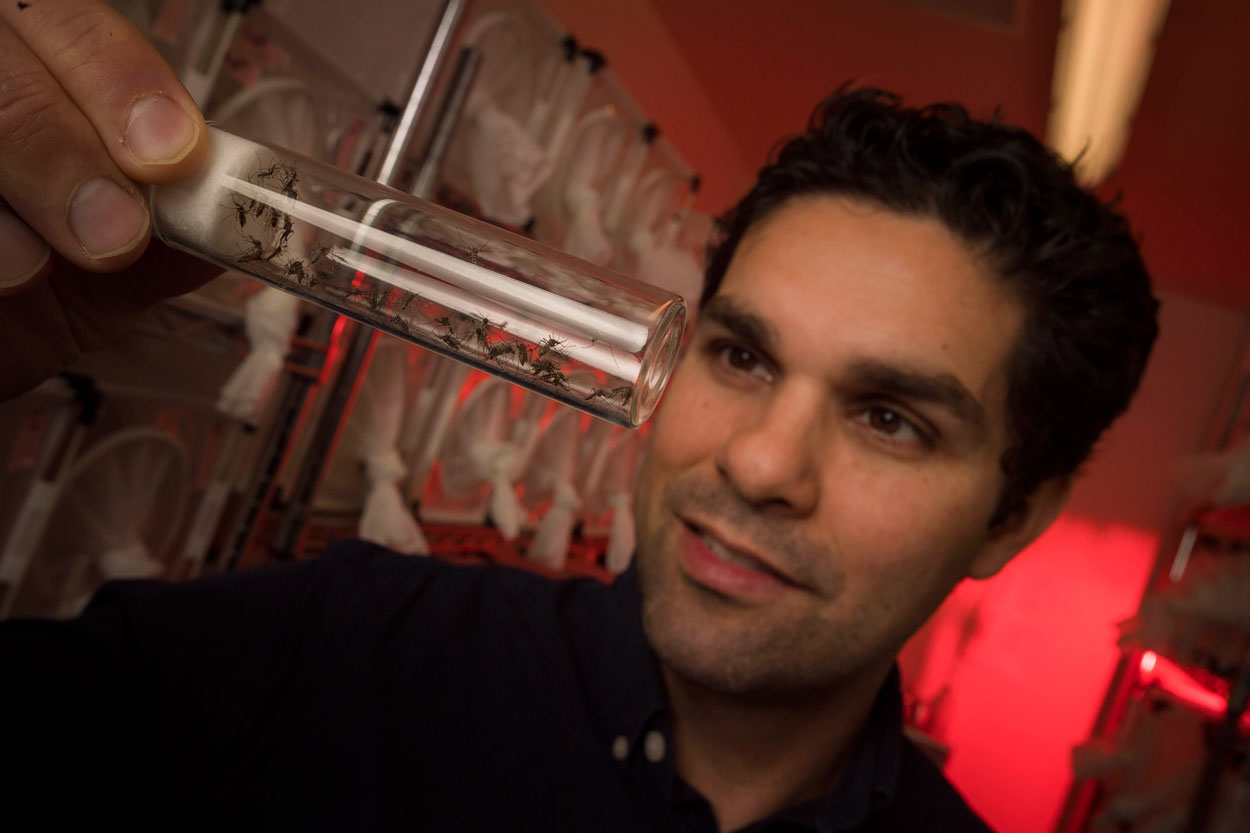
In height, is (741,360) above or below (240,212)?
above

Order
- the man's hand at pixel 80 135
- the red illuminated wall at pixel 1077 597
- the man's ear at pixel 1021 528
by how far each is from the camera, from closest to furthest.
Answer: the man's hand at pixel 80 135 → the man's ear at pixel 1021 528 → the red illuminated wall at pixel 1077 597

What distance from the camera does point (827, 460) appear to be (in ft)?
3.35

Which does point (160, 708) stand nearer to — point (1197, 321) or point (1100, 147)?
point (1100, 147)

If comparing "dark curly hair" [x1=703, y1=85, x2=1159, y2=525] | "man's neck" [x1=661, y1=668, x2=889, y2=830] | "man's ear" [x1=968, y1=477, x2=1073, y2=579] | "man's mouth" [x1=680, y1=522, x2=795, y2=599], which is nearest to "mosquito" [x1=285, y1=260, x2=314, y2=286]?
"man's mouth" [x1=680, y1=522, x2=795, y2=599]

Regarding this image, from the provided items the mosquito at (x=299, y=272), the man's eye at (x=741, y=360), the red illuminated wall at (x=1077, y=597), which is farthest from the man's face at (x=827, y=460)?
the red illuminated wall at (x=1077, y=597)

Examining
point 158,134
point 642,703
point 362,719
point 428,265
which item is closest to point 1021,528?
point 642,703

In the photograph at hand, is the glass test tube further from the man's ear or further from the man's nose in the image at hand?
the man's ear

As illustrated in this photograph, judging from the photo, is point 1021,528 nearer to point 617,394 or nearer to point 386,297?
point 617,394

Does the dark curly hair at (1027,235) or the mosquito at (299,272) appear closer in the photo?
the mosquito at (299,272)

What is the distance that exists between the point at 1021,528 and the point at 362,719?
3.25 feet

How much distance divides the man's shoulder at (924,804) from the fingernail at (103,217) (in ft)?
3.33

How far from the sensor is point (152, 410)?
4.49 feet

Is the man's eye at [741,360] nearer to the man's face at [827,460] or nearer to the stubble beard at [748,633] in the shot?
the man's face at [827,460]

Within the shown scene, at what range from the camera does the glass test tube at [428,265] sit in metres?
0.52
